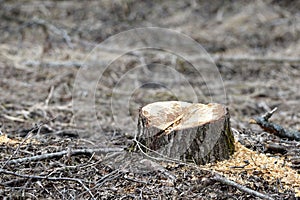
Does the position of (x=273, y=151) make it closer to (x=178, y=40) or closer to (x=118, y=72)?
(x=118, y=72)

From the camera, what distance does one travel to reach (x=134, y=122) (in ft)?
14.6

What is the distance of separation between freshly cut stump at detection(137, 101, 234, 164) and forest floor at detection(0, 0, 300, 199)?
0.07m

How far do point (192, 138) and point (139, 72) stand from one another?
3.44 m

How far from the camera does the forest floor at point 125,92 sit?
2.54m

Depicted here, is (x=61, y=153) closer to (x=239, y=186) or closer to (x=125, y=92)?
(x=239, y=186)

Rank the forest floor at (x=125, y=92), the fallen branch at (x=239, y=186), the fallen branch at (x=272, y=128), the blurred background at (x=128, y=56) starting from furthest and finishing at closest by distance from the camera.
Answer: the blurred background at (x=128, y=56) → the fallen branch at (x=272, y=128) → the forest floor at (x=125, y=92) → the fallen branch at (x=239, y=186)

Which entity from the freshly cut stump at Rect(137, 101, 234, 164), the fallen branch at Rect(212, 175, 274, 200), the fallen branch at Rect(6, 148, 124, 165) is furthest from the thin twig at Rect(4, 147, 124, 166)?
the fallen branch at Rect(212, 175, 274, 200)

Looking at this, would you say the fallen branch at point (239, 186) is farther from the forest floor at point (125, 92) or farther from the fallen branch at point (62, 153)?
the fallen branch at point (62, 153)

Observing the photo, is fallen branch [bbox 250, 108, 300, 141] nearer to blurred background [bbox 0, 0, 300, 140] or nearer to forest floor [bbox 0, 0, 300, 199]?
forest floor [bbox 0, 0, 300, 199]

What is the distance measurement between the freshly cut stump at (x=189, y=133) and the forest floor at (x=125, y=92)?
0.23ft

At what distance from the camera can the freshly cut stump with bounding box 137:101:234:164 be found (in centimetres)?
260

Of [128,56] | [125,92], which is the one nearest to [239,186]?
[125,92]

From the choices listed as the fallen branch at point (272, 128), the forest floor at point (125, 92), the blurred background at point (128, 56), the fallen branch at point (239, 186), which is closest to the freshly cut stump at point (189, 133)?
the forest floor at point (125, 92)

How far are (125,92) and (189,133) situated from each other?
2786 mm
